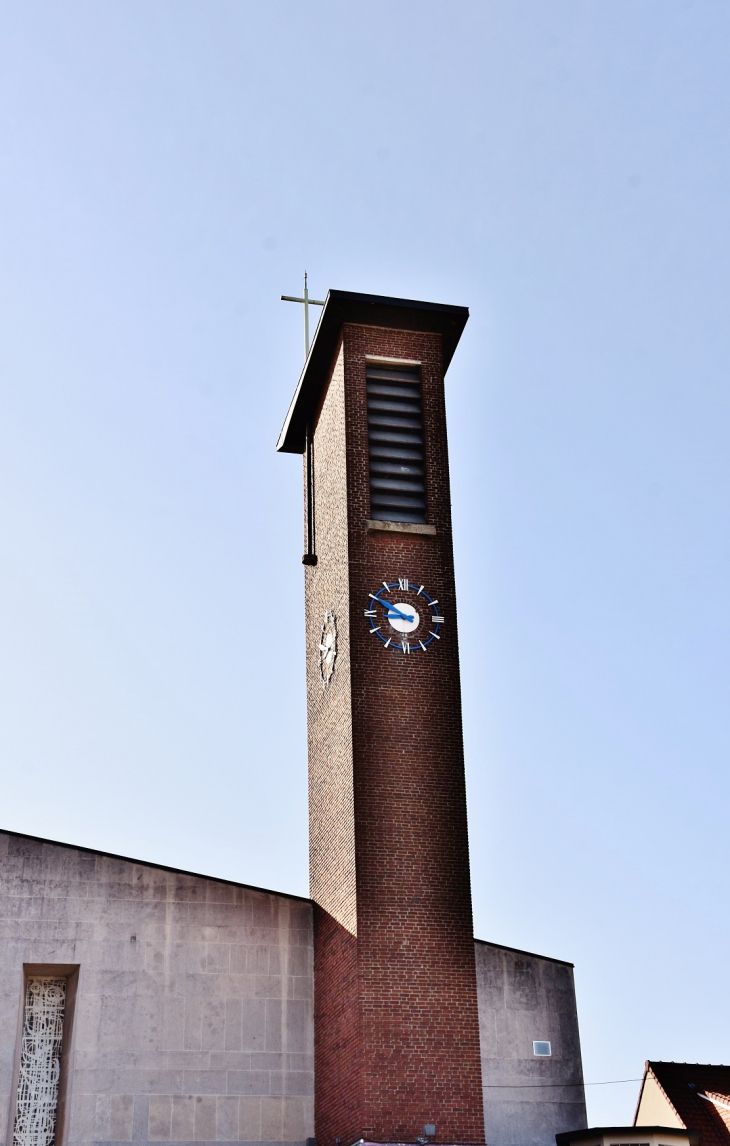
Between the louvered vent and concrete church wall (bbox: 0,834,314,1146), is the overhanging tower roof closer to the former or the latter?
the louvered vent

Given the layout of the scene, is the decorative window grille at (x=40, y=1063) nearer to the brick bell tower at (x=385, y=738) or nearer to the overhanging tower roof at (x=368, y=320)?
the brick bell tower at (x=385, y=738)

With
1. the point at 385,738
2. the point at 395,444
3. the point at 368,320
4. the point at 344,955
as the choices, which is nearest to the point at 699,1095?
the point at 344,955

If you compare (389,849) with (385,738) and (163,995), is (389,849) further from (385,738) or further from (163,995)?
(163,995)

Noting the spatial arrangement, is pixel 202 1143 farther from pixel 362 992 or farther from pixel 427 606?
pixel 427 606

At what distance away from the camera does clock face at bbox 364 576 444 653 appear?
2419 centimetres

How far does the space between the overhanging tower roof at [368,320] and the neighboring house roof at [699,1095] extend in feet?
40.3

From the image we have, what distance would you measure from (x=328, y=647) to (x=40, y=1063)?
25.2 feet

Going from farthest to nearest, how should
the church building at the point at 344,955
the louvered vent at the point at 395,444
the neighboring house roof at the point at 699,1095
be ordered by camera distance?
the louvered vent at the point at 395,444 → the neighboring house roof at the point at 699,1095 → the church building at the point at 344,955

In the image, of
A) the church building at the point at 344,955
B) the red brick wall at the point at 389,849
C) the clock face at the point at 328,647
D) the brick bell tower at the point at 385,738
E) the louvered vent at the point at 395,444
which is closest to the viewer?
the red brick wall at the point at 389,849

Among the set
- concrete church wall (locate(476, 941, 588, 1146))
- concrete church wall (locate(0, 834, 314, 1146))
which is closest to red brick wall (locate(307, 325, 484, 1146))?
concrete church wall (locate(0, 834, 314, 1146))

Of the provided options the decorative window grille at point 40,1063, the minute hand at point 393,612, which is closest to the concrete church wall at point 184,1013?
the decorative window grille at point 40,1063

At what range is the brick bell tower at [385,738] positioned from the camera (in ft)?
70.4

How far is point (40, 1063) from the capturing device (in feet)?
75.9

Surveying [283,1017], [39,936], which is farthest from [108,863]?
[283,1017]
